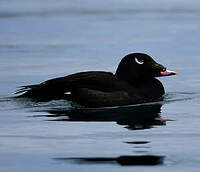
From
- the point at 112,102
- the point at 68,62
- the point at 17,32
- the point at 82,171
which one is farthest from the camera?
the point at 17,32

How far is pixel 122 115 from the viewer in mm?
8773

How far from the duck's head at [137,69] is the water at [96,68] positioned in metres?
0.34

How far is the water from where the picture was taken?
6.61 m

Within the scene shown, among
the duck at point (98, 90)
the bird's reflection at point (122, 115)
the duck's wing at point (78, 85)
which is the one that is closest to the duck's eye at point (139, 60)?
the duck at point (98, 90)

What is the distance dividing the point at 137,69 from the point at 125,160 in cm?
357

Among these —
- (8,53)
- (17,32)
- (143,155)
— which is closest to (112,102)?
(143,155)

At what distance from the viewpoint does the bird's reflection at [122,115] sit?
26.9 feet

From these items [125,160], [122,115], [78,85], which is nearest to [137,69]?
[78,85]

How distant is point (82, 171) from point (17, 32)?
9.97m

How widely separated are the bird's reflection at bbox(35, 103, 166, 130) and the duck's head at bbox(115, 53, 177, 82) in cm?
46

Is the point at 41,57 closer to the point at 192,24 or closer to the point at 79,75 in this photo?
the point at 79,75

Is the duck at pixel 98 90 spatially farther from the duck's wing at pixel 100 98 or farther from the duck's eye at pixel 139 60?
the duck's eye at pixel 139 60

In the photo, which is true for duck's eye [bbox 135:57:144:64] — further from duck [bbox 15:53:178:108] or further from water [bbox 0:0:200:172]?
water [bbox 0:0:200:172]

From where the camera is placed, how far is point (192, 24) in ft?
53.9
